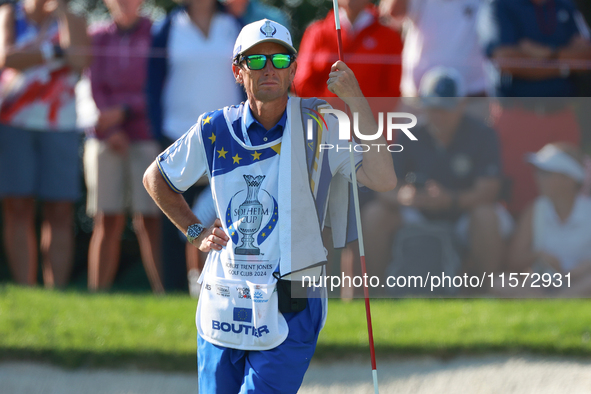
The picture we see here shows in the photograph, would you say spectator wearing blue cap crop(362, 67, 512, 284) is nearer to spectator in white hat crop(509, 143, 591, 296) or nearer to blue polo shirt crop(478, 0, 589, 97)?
spectator in white hat crop(509, 143, 591, 296)

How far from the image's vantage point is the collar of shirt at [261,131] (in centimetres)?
294

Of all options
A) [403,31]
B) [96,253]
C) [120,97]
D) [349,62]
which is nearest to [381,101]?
[349,62]

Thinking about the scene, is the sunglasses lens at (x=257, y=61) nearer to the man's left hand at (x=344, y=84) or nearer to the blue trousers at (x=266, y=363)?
the man's left hand at (x=344, y=84)

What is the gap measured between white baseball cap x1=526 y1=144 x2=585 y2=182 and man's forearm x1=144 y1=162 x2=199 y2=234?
136 inches

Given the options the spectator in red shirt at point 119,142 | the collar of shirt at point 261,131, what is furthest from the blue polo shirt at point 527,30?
the collar of shirt at point 261,131

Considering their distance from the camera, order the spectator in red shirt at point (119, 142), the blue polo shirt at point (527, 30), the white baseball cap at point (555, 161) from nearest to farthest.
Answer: the white baseball cap at point (555, 161) → the blue polo shirt at point (527, 30) → the spectator in red shirt at point (119, 142)

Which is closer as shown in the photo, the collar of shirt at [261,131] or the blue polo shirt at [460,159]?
the collar of shirt at [261,131]

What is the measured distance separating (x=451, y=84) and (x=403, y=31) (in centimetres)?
105

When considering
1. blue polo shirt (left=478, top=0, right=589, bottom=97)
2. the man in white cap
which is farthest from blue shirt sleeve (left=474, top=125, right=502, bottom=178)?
the man in white cap

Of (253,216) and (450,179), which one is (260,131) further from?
(450,179)

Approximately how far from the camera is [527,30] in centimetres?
598

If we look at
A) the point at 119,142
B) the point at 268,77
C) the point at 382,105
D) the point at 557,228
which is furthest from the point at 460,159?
the point at 268,77

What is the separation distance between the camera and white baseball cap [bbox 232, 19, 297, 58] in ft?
9.36

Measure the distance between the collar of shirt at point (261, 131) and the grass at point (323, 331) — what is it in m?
2.97
